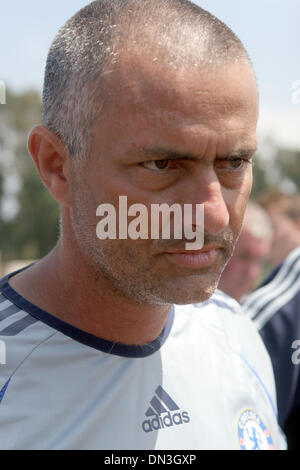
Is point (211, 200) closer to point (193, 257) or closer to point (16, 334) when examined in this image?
point (193, 257)

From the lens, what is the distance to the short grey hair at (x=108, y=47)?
181 centimetres

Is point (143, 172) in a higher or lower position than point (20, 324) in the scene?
higher

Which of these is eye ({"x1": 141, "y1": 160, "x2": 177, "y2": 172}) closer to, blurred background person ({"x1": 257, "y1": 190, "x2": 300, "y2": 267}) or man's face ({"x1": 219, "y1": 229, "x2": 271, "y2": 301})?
man's face ({"x1": 219, "y1": 229, "x2": 271, "y2": 301})

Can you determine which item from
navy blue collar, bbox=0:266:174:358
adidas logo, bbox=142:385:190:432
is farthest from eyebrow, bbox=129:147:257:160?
adidas logo, bbox=142:385:190:432

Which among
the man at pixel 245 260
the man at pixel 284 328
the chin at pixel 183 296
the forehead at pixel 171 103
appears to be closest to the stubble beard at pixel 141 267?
the chin at pixel 183 296

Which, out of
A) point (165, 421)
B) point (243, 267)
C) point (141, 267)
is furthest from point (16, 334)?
point (243, 267)

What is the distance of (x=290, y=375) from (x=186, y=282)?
1.26 m

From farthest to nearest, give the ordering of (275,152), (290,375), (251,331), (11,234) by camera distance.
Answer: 1. (275,152)
2. (11,234)
3. (290,375)
4. (251,331)

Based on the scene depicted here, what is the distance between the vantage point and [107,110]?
1784 mm

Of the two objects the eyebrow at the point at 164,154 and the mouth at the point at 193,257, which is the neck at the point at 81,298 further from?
the eyebrow at the point at 164,154

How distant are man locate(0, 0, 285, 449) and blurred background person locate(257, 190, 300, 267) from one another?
4.11m
